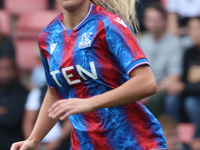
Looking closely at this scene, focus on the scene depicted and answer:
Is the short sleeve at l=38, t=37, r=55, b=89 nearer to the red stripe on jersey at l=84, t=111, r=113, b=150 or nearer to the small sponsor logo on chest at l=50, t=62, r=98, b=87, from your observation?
the small sponsor logo on chest at l=50, t=62, r=98, b=87

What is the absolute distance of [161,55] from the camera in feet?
14.0

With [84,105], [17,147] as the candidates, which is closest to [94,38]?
[84,105]

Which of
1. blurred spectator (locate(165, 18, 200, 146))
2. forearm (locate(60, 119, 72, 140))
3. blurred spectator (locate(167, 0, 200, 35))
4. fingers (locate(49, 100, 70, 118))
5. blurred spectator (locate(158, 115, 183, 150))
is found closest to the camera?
fingers (locate(49, 100, 70, 118))

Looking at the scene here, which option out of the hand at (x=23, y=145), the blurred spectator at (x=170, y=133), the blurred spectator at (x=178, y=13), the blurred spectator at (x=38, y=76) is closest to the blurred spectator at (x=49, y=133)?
the blurred spectator at (x=38, y=76)

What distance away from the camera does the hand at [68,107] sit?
1534 millimetres

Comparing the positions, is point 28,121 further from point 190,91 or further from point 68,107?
point 68,107

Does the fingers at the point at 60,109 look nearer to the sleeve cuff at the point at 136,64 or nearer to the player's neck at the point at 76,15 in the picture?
the sleeve cuff at the point at 136,64

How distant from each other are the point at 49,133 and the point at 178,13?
8.02 feet

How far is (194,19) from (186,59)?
20.4 inches

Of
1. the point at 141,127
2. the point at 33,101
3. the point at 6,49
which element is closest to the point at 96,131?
the point at 141,127

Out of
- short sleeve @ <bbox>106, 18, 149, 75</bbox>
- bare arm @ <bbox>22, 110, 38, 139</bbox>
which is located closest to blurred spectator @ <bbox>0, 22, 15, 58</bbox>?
bare arm @ <bbox>22, 110, 38, 139</bbox>

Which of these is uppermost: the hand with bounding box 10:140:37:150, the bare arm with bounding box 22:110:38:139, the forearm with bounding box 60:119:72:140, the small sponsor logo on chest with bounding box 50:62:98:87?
the small sponsor logo on chest with bounding box 50:62:98:87

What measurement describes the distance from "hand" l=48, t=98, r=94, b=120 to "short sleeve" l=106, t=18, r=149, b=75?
0.26 metres

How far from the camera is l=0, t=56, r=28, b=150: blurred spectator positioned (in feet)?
14.0
